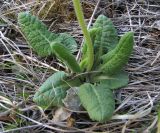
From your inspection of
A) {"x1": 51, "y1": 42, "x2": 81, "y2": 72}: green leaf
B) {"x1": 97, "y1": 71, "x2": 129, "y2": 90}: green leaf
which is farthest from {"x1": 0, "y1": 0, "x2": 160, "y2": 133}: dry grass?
{"x1": 51, "y1": 42, "x2": 81, "y2": 72}: green leaf

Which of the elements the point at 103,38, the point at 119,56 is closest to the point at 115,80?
the point at 119,56

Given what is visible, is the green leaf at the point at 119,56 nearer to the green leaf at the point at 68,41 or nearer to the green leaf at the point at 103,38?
the green leaf at the point at 103,38

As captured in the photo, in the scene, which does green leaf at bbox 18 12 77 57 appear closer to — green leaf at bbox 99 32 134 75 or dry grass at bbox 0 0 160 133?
dry grass at bbox 0 0 160 133

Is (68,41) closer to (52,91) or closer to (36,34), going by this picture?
(36,34)

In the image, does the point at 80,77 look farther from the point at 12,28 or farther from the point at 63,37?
the point at 12,28

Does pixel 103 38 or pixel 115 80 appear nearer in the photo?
pixel 115 80

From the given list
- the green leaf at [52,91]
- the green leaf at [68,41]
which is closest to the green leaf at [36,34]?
the green leaf at [68,41]

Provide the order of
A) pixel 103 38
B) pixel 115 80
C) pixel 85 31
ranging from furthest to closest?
pixel 103 38 → pixel 115 80 → pixel 85 31
